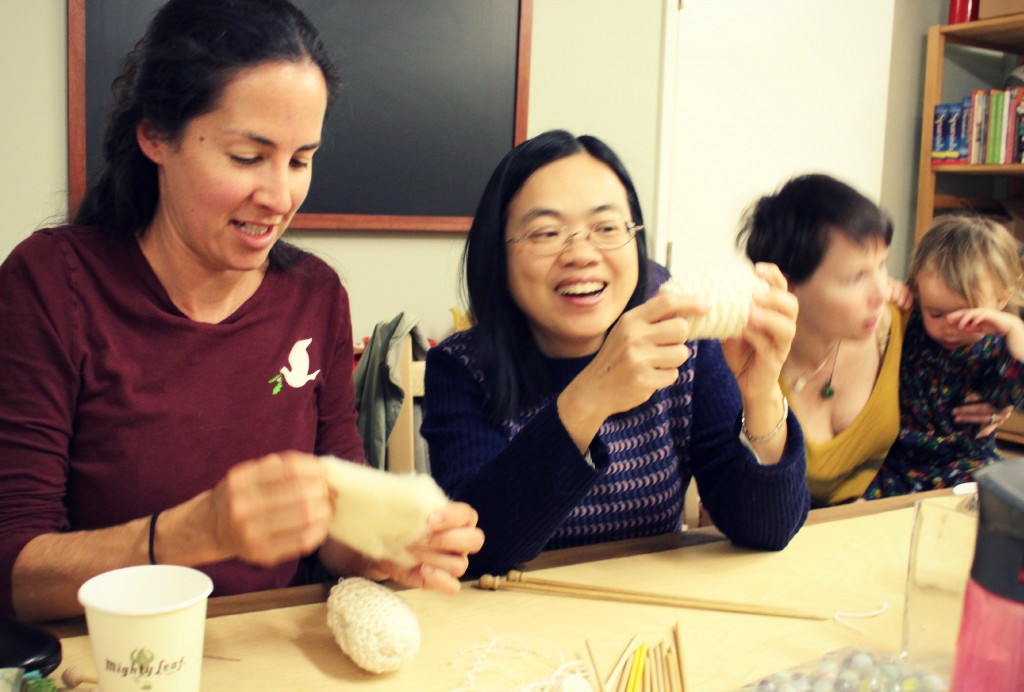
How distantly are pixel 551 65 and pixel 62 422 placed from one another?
2732mm

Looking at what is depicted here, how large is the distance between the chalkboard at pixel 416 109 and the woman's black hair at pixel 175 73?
5.51 ft

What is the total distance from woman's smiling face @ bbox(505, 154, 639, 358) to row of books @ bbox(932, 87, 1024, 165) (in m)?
3.39

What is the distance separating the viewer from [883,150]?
451 cm

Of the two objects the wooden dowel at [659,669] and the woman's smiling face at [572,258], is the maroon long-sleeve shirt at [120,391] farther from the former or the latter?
the wooden dowel at [659,669]

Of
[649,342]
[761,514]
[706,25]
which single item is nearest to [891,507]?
[761,514]

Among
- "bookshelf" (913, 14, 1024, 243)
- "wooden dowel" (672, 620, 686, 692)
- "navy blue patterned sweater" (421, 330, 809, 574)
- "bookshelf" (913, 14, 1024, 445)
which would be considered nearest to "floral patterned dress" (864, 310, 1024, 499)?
"navy blue patterned sweater" (421, 330, 809, 574)

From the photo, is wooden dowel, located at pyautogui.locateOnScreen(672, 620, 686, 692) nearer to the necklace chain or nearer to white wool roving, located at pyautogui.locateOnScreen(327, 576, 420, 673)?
white wool roving, located at pyautogui.locateOnScreen(327, 576, 420, 673)

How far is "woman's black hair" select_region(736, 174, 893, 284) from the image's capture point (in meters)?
1.98

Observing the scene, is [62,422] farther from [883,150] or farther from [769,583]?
[883,150]

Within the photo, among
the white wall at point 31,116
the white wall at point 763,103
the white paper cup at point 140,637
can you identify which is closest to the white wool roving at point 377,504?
the white paper cup at point 140,637

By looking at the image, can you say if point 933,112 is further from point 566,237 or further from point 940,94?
point 566,237

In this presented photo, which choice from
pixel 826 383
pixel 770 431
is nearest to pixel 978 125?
pixel 826 383

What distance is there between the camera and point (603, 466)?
4.22 ft

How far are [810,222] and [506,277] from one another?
33.4 inches
